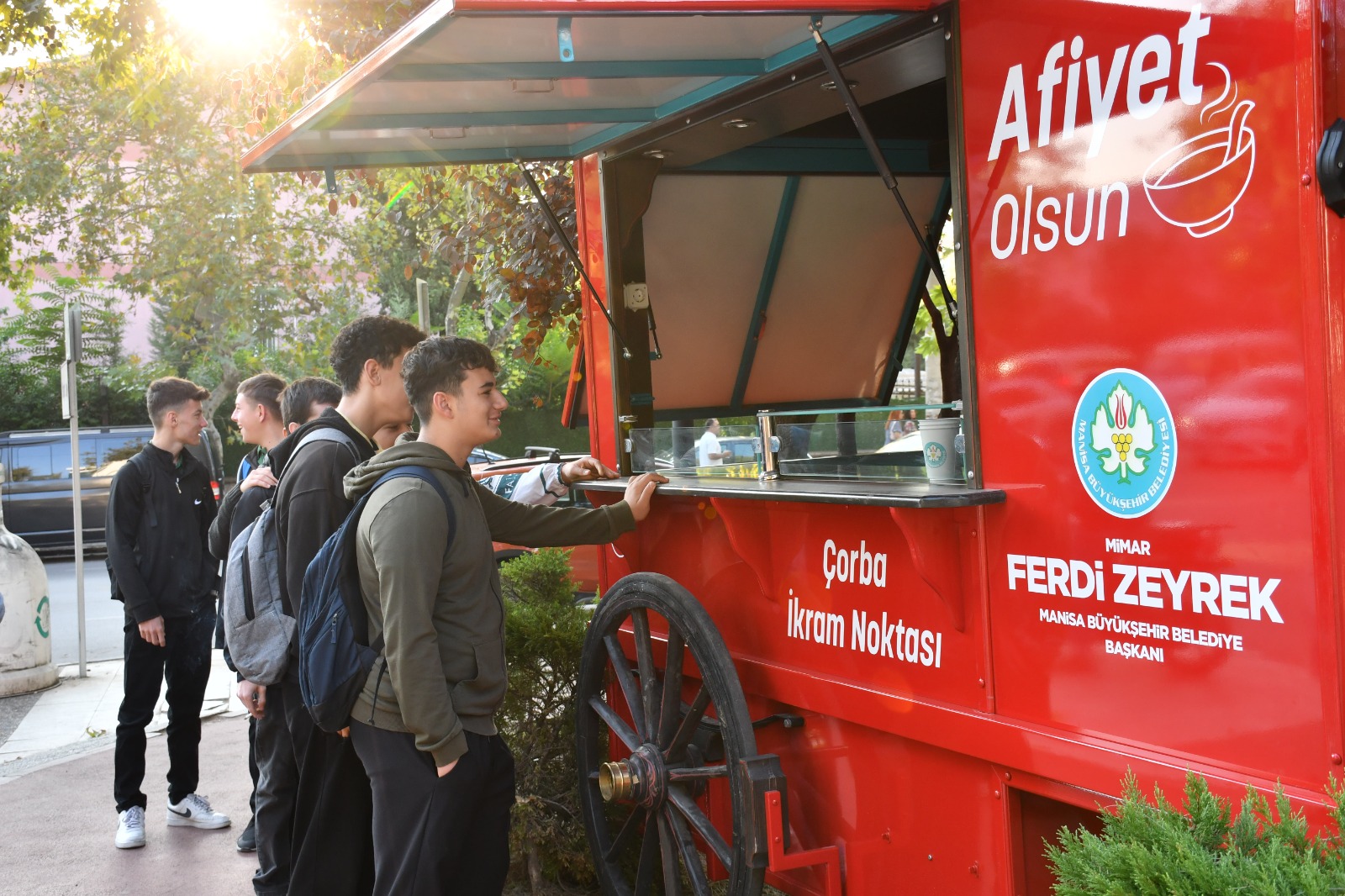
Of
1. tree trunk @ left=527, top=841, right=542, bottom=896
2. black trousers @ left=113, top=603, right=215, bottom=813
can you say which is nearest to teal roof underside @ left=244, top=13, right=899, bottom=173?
black trousers @ left=113, top=603, right=215, bottom=813

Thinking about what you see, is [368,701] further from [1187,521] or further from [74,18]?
[74,18]

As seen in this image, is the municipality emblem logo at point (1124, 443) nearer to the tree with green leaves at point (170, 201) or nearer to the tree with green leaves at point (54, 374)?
the tree with green leaves at point (170, 201)

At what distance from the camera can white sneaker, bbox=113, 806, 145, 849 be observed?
502 cm

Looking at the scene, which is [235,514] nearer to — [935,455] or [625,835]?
[625,835]

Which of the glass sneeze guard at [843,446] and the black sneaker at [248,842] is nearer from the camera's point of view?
the glass sneeze guard at [843,446]

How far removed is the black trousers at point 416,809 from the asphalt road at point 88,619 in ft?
23.8

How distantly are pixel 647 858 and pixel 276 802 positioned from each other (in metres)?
1.40

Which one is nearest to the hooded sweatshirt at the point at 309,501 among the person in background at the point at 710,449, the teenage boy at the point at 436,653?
the teenage boy at the point at 436,653

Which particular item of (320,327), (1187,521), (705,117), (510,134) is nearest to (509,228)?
(510,134)

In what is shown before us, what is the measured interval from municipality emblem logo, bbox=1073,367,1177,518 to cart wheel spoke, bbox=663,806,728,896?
63.6 inches

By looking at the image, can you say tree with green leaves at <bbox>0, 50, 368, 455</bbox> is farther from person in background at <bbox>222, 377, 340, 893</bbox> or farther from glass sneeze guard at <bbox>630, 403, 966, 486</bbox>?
glass sneeze guard at <bbox>630, 403, 966, 486</bbox>

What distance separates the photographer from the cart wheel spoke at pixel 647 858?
3.52 meters

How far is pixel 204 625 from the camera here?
5.39 meters

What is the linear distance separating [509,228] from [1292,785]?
5.24m
